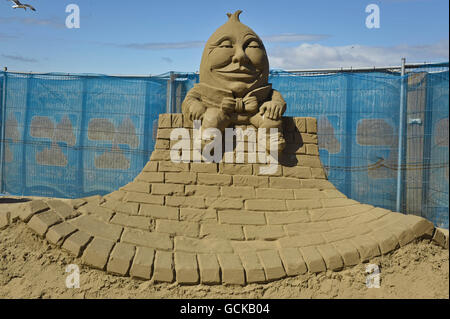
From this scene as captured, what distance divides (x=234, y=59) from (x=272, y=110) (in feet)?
2.19

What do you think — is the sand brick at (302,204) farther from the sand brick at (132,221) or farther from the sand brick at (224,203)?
the sand brick at (132,221)

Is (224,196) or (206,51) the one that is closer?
(224,196)

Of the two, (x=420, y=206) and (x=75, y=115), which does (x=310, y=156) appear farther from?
(x=75, y=115)

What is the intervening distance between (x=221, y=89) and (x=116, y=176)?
3.72m

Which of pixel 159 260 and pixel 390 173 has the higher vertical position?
pixel 390 173

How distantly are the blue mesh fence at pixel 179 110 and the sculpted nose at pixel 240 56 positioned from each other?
2.77 m

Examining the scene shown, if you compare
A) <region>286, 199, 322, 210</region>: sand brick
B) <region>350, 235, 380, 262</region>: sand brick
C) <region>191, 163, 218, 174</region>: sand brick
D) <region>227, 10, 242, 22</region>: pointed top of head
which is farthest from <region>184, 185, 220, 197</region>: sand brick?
<region>227, 10, 242, 22</region>: pointed top of head

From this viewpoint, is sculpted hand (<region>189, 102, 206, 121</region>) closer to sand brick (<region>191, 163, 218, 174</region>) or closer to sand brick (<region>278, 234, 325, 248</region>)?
sand brick (<region>191, 163, 218, 174</region>)

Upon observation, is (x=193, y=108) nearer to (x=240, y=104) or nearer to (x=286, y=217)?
(x=240, y=104)

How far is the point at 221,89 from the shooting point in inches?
161

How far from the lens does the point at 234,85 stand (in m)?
4.09
